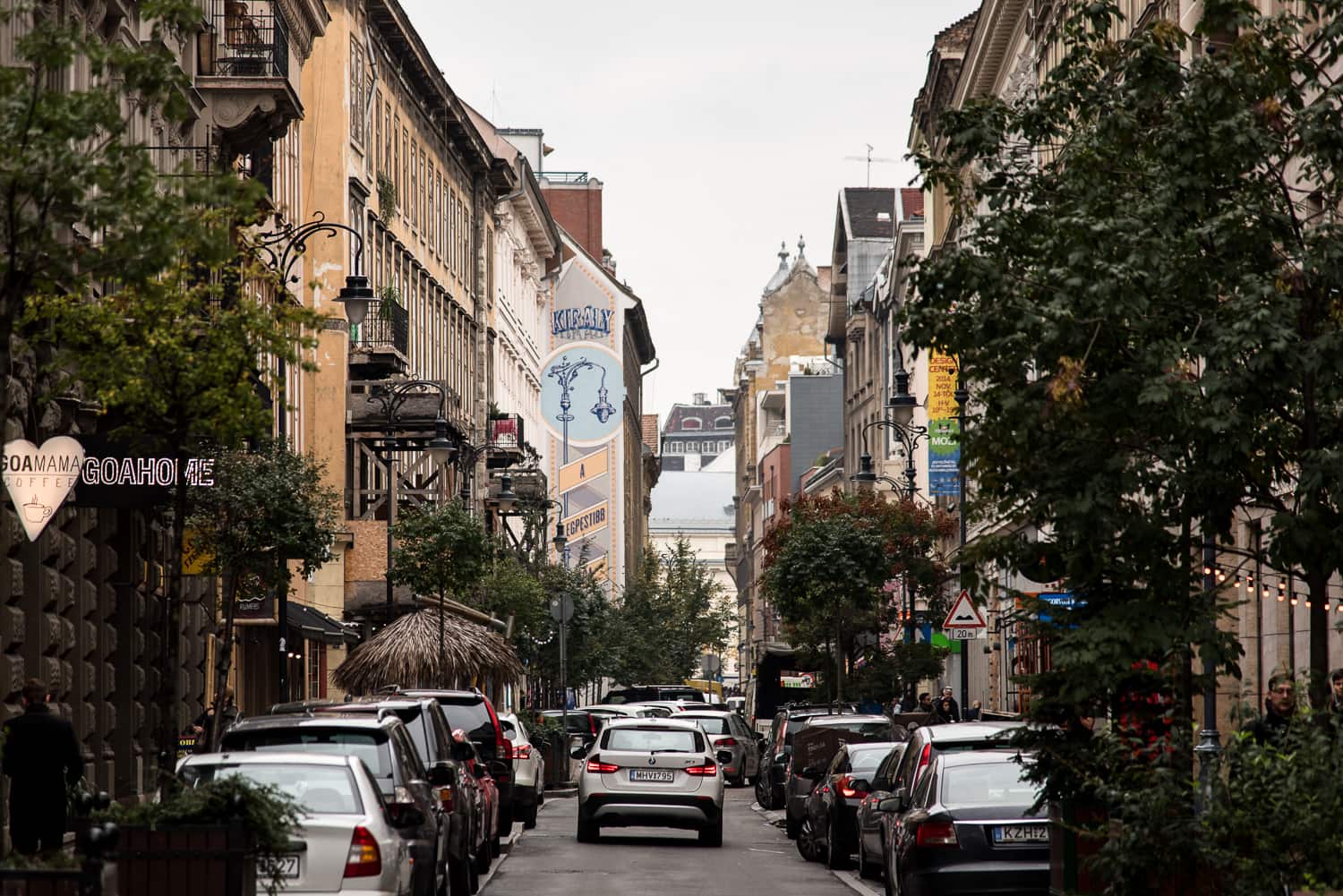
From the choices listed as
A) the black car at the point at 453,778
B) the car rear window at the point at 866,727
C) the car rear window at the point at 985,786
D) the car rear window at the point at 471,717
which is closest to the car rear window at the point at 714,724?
the car rear window at the point at 866,727

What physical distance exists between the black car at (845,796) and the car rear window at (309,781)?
10.7m

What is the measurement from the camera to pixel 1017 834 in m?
16.8

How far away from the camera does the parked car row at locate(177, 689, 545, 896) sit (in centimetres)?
1420

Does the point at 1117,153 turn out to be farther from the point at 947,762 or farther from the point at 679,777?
the point at 679,777

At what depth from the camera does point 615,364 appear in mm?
118875

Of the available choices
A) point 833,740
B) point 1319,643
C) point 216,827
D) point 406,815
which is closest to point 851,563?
point 833,740

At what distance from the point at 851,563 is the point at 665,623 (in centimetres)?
5260

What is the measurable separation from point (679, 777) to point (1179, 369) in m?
17.0

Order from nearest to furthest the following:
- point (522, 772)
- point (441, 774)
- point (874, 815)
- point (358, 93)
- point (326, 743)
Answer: point (326, 743)
point (441, 774)
point (874, 815)
point (522, 772)
point (358, 93)

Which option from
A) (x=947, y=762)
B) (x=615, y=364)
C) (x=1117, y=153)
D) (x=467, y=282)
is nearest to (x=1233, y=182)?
(x=1117, y=153)

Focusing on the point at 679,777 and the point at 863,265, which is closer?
the point at 679,777

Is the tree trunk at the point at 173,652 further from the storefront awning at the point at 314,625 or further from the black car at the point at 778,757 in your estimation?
the storefront awning at the point at 314,625

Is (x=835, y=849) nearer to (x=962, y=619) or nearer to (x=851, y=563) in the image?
(x=962, y=619)

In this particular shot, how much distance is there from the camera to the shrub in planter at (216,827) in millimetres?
12602
